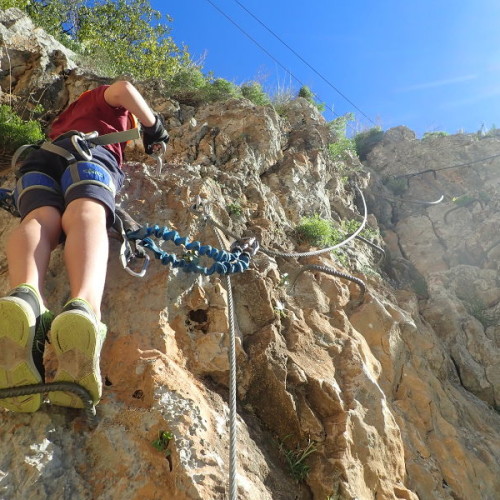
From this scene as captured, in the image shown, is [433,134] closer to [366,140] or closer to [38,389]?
[366,140]

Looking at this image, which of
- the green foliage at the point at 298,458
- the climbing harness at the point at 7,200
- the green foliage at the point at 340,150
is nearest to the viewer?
the green foliage at the point at 298,458

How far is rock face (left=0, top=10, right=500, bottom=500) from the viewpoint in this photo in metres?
2.29

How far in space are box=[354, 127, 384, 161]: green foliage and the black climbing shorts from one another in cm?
916

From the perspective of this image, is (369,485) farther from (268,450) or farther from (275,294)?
(275,294)

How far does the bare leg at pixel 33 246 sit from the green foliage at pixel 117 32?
914 centimetres

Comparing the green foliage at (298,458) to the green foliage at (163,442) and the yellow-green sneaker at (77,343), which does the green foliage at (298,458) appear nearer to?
the green foliage at (163,442)

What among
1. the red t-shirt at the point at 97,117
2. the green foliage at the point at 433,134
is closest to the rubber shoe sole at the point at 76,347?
the red t-shirt at the point at 97,117

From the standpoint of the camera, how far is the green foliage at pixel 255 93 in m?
8.52

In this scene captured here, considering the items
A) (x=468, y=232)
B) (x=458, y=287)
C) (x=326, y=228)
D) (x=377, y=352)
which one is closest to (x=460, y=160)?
(x=468, y=232)

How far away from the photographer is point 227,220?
13.7 feet

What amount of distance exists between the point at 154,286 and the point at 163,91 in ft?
16.1

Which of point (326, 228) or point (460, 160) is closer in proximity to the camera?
point (326, 228)

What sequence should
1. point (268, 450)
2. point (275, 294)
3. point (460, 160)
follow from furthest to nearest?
1. point (460, 160)
2. point (275, 294)
3. point (268, 450)

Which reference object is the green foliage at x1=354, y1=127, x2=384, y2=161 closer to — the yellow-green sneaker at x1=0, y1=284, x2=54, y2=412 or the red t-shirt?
the red t-shirt
